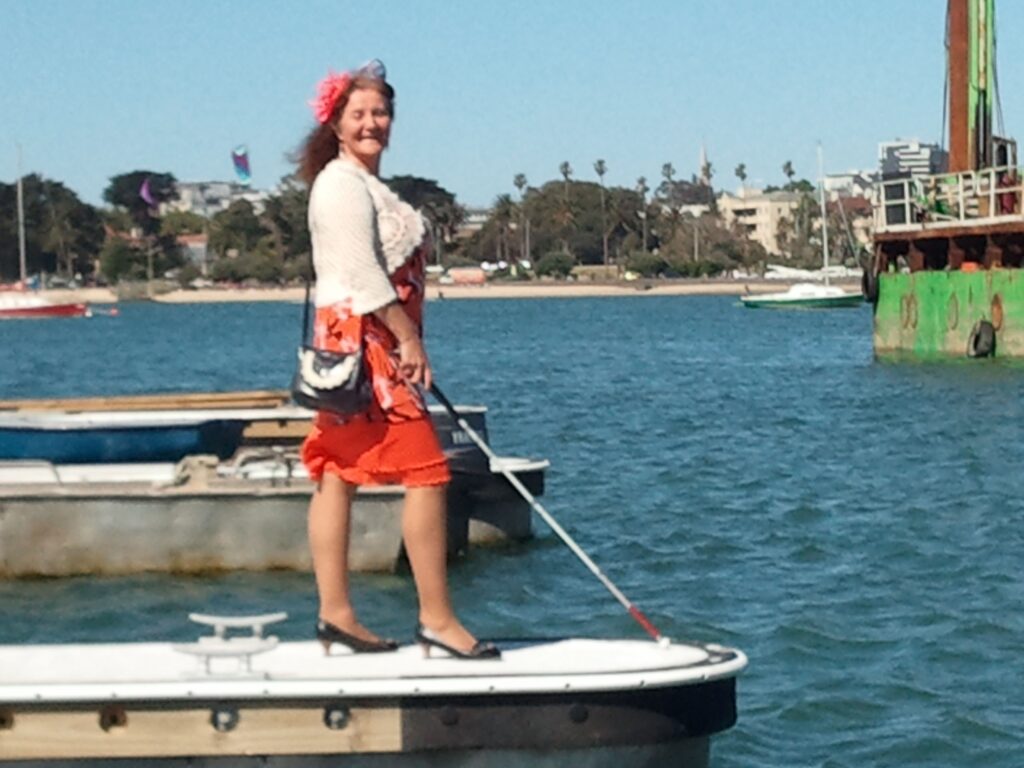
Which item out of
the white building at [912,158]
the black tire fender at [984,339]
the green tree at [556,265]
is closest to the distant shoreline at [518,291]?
the green tree at [556,265]

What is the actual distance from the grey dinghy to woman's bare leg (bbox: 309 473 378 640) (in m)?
0.20

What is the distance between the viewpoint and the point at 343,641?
7.02 meters

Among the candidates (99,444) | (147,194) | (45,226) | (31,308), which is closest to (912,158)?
(99,444)

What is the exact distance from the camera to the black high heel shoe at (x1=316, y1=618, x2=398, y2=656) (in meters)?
7.01

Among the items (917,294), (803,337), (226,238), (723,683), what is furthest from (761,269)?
(723,683)

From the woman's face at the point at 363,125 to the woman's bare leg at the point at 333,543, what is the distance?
97 centimetres

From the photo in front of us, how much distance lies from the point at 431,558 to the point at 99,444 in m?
9.43

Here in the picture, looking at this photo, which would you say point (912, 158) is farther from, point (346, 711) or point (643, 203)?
point (643, 203)

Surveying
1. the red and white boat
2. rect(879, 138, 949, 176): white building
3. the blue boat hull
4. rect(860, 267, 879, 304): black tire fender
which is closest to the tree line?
the red and white boat

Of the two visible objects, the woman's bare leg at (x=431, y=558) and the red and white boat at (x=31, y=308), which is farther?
the red and white boat at (x=31, y=308)

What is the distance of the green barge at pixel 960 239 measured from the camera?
37.6 metres

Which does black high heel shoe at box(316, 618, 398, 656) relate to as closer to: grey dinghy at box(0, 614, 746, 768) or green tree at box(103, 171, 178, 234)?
grey dinghy at box(0, 614, 746, 768)

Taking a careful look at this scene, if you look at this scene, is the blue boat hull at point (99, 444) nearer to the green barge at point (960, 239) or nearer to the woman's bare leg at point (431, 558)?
the woman's bare leg at point (431, 558)

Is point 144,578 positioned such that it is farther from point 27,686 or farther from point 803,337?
point 803,337
